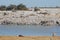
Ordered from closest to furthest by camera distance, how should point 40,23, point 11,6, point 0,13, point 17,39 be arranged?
point 17,39 < point 40,23 < point 0,13 < point 11,6

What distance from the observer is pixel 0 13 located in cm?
9356

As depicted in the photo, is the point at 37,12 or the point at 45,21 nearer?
the point at 45,21

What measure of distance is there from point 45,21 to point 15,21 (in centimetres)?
815

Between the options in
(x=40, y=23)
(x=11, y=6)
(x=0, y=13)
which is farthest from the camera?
(x=11, y=6)

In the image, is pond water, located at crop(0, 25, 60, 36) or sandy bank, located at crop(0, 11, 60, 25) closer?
pond water, located at crop(0, 25, 60, 36)

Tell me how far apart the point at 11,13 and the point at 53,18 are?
39.0 ft

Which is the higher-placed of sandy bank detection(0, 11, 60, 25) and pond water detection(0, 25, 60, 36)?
pond water detection(0, 25, 60, 36)

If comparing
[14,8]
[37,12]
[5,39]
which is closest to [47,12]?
[37,12]

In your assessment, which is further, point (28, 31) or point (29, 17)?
point (29, 17)

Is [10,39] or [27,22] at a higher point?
[10,39]

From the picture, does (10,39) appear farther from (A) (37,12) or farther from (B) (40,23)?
(A) (37,12)

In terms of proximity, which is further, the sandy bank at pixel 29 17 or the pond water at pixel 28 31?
the sandy bank at pixel 29 17

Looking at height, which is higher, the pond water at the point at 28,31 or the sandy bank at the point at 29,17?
the pond water at the point at 28,31

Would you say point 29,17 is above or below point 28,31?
below
